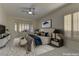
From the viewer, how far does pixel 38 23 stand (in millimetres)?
1877

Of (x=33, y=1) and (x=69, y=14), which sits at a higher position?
(x=33, y=1)

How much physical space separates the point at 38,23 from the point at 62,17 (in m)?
0.48

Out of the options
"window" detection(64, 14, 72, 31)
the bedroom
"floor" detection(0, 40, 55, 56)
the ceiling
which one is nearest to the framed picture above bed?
the bedroom

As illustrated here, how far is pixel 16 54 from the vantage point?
1729mm

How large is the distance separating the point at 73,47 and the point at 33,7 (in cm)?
103

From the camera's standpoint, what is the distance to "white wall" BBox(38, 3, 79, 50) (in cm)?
170

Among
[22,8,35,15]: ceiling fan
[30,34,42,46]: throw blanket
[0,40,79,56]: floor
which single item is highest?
[22,8,35,15]: ceiling fan

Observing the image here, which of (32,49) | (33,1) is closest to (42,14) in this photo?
(33,1)

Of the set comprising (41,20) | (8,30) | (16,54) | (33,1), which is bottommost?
(16,54)

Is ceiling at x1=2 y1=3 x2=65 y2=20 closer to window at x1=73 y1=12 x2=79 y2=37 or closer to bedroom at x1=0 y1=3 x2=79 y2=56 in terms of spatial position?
bedroom at x1=0 y1=3 x2=79 y2=56

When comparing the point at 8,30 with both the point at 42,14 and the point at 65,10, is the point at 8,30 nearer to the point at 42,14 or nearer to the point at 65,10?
the point at 42,14

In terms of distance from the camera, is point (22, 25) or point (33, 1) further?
point (22, 25)

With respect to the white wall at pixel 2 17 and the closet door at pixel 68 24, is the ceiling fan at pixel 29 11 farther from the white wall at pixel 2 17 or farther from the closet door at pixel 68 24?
the closet door at pixel 68 24

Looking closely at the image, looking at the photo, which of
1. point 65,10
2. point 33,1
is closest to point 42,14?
point 33,1
